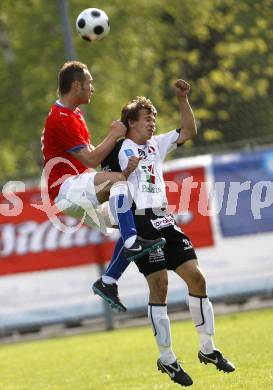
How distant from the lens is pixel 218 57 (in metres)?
16.6

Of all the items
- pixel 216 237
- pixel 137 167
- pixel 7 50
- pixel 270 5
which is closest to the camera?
pixel 137 167

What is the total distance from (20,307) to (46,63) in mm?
4758

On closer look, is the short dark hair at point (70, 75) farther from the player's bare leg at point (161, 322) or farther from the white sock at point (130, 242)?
the player's bare leg at point (161, 322)

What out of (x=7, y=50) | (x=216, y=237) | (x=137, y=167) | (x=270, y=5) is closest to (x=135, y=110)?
(x=137, y=167)

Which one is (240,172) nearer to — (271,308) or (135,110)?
→ (271,308)

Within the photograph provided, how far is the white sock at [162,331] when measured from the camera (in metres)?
7.35

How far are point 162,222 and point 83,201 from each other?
0.61 meters

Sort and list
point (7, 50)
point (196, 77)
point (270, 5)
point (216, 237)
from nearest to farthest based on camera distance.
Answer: point (216, 237) < point (270, 5) < point (196, 77) < point (7, 50)

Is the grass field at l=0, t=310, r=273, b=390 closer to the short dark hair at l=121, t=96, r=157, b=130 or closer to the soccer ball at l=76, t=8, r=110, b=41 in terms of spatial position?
the short dark hair at l=121, t=96, r=157, b=130

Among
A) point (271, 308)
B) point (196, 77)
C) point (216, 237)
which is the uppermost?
point (196, 77)

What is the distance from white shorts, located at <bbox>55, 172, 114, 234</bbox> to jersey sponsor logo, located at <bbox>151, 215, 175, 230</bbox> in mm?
349

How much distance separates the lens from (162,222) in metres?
7.46

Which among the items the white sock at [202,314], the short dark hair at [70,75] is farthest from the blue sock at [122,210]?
the short dark hair at [70,75]

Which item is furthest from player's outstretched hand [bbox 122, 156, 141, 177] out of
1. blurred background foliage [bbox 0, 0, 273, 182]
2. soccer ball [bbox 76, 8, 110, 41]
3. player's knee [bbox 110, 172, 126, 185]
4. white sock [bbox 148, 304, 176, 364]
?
blurred background foliage [bbox 0, 0, 273, 182]
